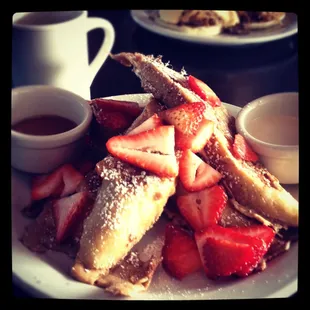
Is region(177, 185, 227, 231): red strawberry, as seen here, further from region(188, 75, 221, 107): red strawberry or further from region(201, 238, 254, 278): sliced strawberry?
region(188, 75, 221, 107): red strawberry

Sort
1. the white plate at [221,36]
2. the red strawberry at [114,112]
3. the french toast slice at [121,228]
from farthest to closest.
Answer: the white plate at [221,36] → the red strawberry at [114,112] → the french toast slice at [121,228]

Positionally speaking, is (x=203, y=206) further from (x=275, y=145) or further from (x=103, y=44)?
(x=103, y=44)

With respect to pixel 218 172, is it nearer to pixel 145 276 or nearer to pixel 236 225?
pixel 236 225

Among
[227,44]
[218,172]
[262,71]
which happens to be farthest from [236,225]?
[227,44]

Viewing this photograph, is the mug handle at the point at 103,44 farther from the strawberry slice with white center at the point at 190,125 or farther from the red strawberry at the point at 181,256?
the red strawberry at the point at 181,256

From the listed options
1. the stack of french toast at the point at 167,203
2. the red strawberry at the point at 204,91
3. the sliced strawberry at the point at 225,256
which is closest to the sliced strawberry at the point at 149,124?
the stack of french toast at the point at 167,203

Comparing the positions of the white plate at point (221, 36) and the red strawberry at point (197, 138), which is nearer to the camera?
the red strawberry at point (197, 138)
